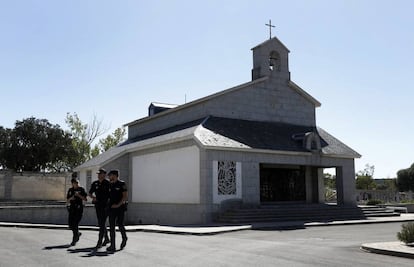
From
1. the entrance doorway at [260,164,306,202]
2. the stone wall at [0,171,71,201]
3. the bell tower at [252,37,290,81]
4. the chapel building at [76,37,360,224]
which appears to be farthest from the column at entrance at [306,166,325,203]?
the stone wall at [0,171,71,201]

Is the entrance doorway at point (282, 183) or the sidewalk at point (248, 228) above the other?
the entrance doorway at point (282, 183)

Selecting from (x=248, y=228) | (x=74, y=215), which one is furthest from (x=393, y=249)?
(x=74, y=215)

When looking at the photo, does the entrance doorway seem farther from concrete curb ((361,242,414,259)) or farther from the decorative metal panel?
concrete curb ((361,242,414,259))

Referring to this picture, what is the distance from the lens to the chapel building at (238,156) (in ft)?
74.4

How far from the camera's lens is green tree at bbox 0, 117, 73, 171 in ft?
173

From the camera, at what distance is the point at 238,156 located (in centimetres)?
2306

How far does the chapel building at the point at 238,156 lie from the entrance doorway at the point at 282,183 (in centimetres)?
6

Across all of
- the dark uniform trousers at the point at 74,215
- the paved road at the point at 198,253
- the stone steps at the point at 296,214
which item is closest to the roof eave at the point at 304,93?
the stone steps at the point at 296,214

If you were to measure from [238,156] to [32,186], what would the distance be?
26.0 meters

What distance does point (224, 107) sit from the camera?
2686 cm

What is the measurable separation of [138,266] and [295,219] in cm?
1537

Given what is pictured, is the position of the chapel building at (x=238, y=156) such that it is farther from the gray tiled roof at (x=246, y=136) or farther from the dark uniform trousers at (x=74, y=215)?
the dark uniform trousers at (x=74, y=215)

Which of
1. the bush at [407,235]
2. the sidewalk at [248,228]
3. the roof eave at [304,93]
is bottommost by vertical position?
the sidewalk at [248,228]

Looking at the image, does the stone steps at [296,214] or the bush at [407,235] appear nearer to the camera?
the bush at [407,235]
